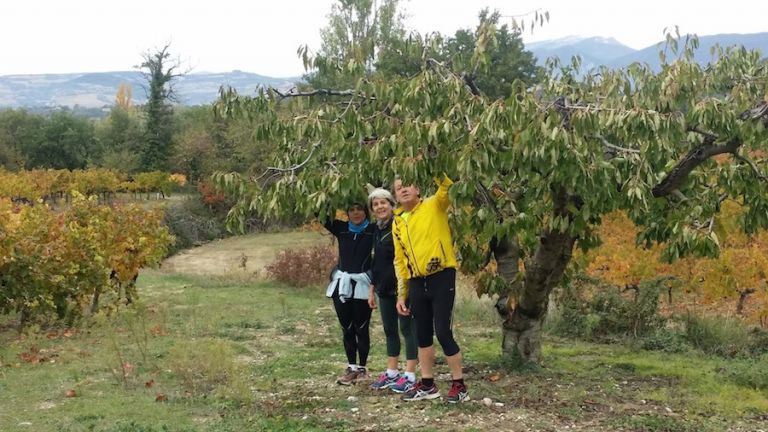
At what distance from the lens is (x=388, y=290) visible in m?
5.47

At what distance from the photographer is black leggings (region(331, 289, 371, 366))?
18.8 feet

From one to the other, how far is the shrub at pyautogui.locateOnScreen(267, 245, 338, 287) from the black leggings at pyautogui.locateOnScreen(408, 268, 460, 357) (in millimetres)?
11405

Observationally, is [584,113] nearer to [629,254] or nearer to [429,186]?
[429,186]

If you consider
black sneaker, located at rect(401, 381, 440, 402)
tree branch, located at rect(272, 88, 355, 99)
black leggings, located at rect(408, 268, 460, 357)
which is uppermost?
tree branch, located at rect(272, 88, 355, 99)

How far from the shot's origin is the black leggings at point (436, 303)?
16.2 feet

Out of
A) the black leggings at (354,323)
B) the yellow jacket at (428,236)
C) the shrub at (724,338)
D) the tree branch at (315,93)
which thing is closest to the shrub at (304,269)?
the shrub at (724,338)

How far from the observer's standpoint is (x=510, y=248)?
21.9 ft

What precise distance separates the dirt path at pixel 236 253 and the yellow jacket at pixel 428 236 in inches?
672

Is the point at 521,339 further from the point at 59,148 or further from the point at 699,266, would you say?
the point at 59,148

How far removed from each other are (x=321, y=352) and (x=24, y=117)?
53661mm

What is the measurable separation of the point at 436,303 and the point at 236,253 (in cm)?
2327

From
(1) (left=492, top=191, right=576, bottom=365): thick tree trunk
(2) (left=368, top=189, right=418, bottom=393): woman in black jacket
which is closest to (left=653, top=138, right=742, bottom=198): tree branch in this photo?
(1) (left=492, top=191, right=576, bottom=365): thick tree trunk

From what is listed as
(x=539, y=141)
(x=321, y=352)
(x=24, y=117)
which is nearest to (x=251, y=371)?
(x=321, y=352)

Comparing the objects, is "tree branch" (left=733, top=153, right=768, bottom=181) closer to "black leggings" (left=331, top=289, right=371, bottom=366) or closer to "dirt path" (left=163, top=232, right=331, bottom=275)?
"black leggings" (left=331, top=289, right=371, bottom=366)
